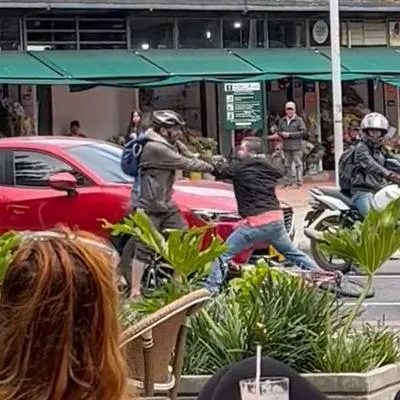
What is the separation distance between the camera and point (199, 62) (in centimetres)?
2636

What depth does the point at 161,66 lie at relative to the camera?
25703 mm

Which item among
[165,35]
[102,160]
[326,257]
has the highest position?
[165,35]

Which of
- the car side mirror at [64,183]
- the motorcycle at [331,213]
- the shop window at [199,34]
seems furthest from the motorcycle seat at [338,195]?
the shop window at [199,34]

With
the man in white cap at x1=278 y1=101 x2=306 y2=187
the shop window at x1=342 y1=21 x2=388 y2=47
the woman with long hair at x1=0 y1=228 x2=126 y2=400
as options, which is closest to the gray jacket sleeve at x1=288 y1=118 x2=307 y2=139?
→ the man in white cap at x1=278 y1=101 x2=306 y2=187

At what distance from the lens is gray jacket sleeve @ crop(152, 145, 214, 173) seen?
425 inches

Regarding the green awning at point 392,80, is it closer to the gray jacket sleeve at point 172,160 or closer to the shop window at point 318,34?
the shop window at point 318,34

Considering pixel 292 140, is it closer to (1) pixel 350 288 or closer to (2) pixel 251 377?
(1) pixel 350 288

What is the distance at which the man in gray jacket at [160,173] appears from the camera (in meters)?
10.9

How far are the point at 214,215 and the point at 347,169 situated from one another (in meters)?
2.00

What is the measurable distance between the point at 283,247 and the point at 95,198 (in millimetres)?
2225

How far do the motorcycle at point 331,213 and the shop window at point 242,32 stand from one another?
14904mm

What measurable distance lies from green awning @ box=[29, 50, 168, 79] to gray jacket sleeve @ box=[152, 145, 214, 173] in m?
13.5

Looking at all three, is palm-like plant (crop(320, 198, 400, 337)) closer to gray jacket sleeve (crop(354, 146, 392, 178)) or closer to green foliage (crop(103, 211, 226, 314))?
green foliage (crop(103, 211, 226, 314))

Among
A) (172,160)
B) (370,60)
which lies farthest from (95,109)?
(172,160)
